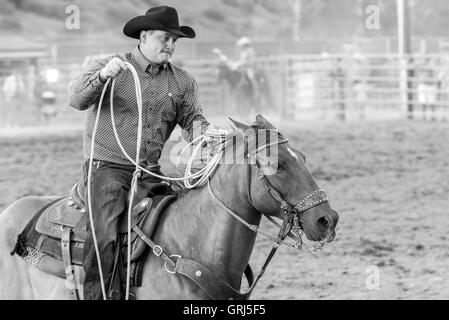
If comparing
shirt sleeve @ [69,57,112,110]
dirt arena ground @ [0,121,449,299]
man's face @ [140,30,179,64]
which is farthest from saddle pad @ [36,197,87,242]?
dirt arena ground @ [0,121,449,299]

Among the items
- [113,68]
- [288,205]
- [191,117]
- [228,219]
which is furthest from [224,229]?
[113,68]

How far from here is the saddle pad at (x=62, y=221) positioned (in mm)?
4574

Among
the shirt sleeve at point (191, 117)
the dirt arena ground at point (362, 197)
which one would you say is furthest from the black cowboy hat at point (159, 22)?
the dirt arena ground at point (362, 197)

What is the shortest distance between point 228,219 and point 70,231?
0.81m

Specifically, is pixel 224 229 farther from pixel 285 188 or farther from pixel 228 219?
pixel 285 188

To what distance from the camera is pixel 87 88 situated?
14.7 ft

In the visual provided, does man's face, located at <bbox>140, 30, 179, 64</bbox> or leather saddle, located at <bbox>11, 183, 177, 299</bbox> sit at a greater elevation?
man's face, located at <bbox>140, 30, 179, 64</bbox>

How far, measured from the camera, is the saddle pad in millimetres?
4574

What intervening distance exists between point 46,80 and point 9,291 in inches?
706

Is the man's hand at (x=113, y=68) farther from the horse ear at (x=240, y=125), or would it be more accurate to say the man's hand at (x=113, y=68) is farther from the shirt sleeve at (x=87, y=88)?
the horse ear at (x=240, y=125)

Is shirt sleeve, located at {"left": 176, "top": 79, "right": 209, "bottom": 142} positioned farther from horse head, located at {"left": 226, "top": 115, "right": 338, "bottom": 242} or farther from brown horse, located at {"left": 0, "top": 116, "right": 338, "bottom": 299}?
horse head, located at {"left": 226, "top": 115, "right": 338, "bottom": 242}

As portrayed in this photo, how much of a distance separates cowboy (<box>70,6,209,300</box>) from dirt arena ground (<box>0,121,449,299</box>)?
260 centimetres
